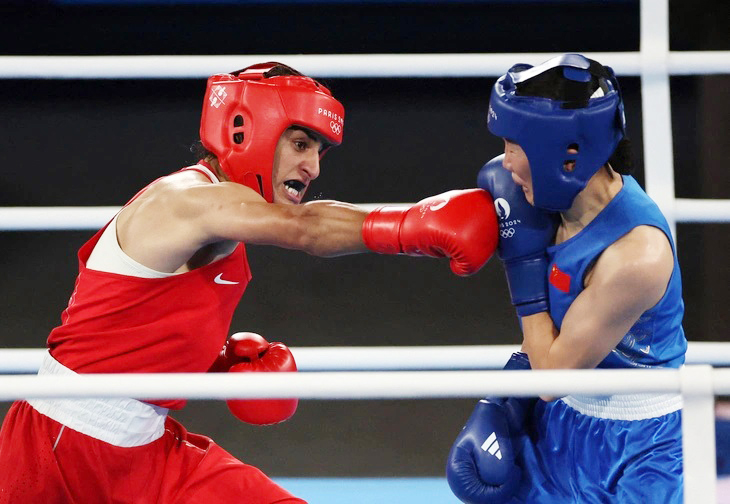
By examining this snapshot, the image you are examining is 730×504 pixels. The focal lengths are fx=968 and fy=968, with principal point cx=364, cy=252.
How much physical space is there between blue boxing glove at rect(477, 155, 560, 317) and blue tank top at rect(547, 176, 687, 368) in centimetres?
2

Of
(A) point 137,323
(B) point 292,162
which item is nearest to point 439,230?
(B) point 292,162

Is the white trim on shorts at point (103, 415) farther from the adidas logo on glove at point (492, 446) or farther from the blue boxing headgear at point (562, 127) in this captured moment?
A: the blue boxing headgear at point (562, 127)

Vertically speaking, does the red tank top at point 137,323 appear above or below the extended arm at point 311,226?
below

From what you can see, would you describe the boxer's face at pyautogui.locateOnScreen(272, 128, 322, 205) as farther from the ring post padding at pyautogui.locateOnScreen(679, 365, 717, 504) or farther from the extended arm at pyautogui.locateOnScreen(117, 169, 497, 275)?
the ring post padding at pyautogui.locateOnScreen(679, 365, 717, 504)

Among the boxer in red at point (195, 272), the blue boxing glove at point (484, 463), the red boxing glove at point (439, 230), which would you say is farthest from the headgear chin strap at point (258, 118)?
the blue boxing glove at point (484, 463)

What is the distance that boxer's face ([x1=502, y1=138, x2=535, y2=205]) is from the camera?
70.3 inches

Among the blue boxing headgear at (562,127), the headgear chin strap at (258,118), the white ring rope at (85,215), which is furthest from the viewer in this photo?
the white ring rope at (85,215)

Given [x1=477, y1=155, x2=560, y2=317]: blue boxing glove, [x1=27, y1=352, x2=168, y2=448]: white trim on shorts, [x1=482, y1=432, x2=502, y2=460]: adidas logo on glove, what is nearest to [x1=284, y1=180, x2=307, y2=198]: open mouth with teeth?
[x1=477, y1=155, x2=560, y2=317]: blue boxing glove

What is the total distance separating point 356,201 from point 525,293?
1.89 meters

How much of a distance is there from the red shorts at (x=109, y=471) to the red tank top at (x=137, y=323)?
0.12 metres

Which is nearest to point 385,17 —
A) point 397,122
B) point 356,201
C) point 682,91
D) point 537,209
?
point 397,122

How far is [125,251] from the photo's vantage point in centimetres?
191

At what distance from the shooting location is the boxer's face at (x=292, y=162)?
2000 millimetres

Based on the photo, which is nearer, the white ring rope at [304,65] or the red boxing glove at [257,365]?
the red boxing glove at [257,365]
